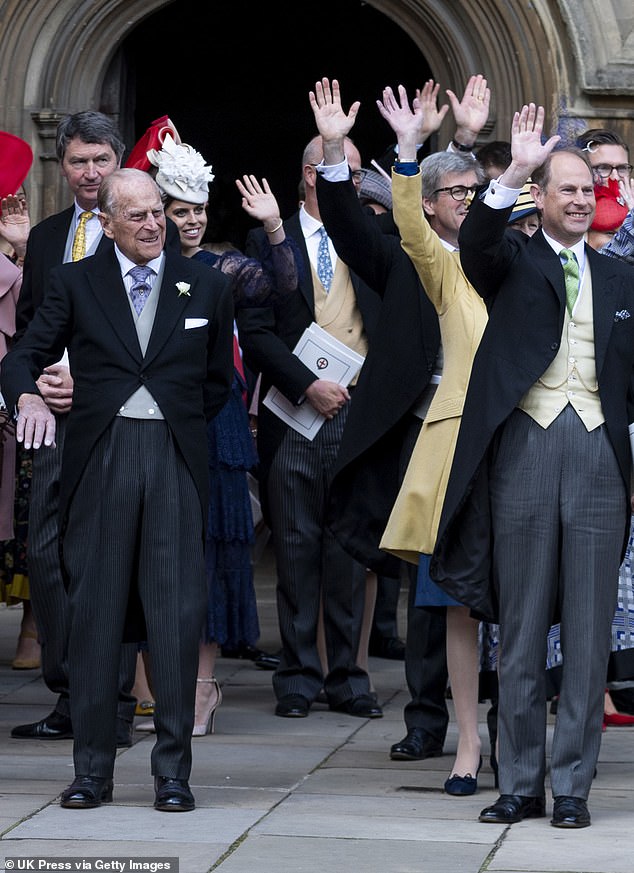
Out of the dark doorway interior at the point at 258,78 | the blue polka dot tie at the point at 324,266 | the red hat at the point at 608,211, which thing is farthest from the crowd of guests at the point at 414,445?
the dark doorway interior at the point at 258,78

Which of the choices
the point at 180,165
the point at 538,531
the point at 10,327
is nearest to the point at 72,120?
the point at 180,165

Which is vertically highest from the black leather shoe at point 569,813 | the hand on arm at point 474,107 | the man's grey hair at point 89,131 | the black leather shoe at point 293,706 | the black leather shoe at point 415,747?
the hand on arm at point 474,107

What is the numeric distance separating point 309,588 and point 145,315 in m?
1.90

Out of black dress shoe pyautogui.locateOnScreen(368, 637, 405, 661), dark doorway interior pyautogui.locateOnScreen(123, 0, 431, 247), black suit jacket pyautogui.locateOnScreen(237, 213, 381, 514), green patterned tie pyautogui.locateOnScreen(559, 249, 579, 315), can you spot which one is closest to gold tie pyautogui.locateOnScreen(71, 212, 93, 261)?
black suit jacket pyautogui.locateOnScreen(237, 213, 381, 514)

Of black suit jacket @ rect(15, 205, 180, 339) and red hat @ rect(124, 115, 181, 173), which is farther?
red hat @ rect(124, 115, 181, 173)

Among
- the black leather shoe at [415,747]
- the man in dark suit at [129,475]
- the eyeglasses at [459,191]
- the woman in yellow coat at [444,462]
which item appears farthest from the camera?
the black leather shoe at [415,747]

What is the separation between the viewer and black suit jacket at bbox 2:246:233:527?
498 cm

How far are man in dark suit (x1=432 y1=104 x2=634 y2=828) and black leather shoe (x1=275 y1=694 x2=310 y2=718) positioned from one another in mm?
1795

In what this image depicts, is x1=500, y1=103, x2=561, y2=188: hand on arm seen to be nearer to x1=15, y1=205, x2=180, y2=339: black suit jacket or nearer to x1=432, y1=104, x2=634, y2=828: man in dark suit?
x1=432, y1=104, x2=634, y2=828: man in dark suit

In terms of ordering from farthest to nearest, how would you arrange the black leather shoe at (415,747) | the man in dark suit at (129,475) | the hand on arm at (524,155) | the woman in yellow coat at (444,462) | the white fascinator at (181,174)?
the white fascinator at (181,174) < the black leather shoe at (415,747) < the woman in yellow coat at (444,462) < the man in dark suit at (129,475) < the hand on arm at (524,155)

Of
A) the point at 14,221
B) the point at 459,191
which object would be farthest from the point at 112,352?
the point at 14,221

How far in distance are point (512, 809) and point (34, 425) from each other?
157cm

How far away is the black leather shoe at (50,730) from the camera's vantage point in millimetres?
6035

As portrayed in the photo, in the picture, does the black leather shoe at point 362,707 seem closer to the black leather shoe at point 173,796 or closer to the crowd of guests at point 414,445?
the crowd of guests at point 414,445
